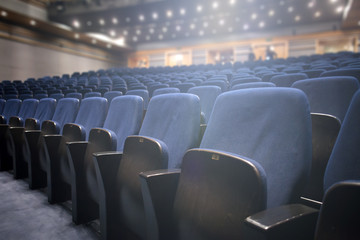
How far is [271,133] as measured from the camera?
0.36m

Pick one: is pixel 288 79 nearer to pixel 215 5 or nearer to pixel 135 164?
pixel 135 164

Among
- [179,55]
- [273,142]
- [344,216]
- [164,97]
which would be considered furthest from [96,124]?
[179,55]

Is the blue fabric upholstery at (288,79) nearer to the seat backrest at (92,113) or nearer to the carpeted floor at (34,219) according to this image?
the seat backrest at (92,113)

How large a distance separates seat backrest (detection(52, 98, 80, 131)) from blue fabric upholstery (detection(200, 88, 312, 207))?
75cm

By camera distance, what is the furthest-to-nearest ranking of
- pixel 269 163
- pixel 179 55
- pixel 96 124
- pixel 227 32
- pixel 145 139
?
pixel 179 55 < pixel 227 32 < pixel 96 124 < pixel 145 139 < pixel 269 163

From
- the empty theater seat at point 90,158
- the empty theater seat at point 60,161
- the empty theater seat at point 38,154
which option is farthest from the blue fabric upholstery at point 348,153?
the empty theater seat at point 38,154

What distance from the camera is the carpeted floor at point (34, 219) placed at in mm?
→ 577

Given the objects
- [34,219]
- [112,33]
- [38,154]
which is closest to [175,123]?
[34,219]

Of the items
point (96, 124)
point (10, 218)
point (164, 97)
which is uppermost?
point (164, 97)

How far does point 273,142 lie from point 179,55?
21.2ft

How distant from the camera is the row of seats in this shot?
0.28 m

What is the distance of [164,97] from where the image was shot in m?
0.60

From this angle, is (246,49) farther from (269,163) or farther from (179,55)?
(269,163)

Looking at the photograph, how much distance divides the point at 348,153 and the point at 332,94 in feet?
1.15
